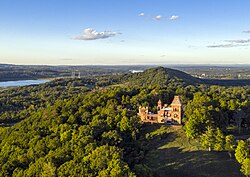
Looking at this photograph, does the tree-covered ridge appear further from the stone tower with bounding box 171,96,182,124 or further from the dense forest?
the stone tower with bounding box 171,96,182,124

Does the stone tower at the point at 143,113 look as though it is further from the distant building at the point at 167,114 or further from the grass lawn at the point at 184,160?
the grass lawn at the point at 184,160

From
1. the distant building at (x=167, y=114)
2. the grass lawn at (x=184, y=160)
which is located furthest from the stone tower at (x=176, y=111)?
the grass lawn at (x=184, y=160)

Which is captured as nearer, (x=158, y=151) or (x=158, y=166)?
(x=158, y=166)

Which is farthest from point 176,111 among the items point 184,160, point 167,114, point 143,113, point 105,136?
point 184,160

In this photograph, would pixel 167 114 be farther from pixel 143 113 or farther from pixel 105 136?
pixel 105 136

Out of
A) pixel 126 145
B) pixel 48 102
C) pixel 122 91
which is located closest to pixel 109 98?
pixel 122 91

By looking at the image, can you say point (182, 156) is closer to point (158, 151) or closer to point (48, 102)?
point (158, 151)

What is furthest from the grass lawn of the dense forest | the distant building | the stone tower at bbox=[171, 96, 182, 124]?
the distant building
